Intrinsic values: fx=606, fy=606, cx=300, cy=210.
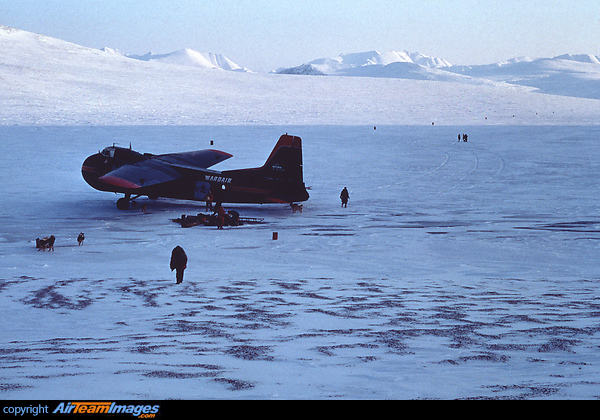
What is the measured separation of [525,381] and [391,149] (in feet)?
120

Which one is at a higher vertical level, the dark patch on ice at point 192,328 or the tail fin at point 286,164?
the tail fin at point 286,164

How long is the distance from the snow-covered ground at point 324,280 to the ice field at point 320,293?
5 cm

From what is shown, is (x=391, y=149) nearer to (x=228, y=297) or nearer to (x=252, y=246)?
(x=252, y=246)

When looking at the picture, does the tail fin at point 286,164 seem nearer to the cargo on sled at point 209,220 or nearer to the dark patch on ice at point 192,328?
the cargo on sled at point 209,220

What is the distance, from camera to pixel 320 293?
480 inches

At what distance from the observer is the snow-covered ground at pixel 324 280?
6625mm

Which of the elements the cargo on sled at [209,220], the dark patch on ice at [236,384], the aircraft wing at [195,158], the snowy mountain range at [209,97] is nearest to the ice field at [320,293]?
the dark patch on ice at [236,384]

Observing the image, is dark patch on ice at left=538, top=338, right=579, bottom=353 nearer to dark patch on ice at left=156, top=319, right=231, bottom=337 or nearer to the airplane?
dark patch on ice at left=156, top=319, right=231, bottom=337

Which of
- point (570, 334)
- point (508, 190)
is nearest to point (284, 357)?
point (570, 334)

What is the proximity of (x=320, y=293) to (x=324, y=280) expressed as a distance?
1424 mm

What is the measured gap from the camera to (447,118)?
6297 centimetres

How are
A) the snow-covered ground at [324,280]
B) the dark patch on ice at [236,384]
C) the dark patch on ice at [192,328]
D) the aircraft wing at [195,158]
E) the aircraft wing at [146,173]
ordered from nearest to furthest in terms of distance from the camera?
the dark patch on ice at [236,384] < the snow-covered ground at [324,280] < the dark patch on ice at [192,328] < the aircraft wing at [146,173] < the aircraft wing at [195,158]

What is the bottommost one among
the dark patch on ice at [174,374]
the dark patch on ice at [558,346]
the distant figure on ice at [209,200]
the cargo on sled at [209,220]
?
the dark patch on ice at [558,346]

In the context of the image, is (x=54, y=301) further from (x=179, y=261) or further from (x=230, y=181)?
(x=230, y=181)
